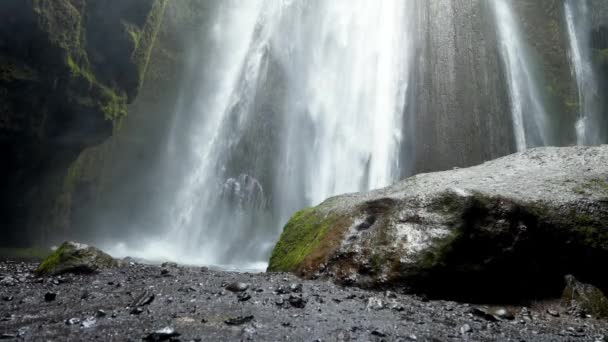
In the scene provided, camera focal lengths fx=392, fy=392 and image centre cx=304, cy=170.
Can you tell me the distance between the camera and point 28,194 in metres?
17.5

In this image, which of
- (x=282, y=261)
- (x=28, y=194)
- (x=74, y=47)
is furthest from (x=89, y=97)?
(x=282, y=261)

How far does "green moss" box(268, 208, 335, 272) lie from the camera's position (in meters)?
6.88

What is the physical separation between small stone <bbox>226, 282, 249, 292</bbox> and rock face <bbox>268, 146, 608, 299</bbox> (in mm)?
1307

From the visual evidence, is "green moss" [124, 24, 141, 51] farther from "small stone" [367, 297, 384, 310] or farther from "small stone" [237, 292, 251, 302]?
"small stone" [367, 297, 384, 310]

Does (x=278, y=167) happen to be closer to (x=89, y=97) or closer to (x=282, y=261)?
(x=89, y=97)

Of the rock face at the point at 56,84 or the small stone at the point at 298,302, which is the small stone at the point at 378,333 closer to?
the small stone at the point at 298,302

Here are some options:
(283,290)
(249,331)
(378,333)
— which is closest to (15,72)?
(283,290)

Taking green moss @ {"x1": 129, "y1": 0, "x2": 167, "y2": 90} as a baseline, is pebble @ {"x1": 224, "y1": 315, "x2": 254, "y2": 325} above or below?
below

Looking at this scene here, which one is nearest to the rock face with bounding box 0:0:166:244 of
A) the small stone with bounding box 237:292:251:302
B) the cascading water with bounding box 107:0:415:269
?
the cascading water with bounding box 107:0:415:269

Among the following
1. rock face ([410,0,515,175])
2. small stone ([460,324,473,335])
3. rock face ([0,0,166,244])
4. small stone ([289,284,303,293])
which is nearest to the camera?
small stone ([460,324,473,335])

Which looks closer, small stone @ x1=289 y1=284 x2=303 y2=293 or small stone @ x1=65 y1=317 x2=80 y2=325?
small stone @ x1=65 y1=317 x2=80 y2=325

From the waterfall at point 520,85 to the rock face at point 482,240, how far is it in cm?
1525

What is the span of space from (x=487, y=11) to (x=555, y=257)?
71.1 ft

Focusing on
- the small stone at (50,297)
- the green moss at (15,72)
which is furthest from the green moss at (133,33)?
the small stone at (50,297)
